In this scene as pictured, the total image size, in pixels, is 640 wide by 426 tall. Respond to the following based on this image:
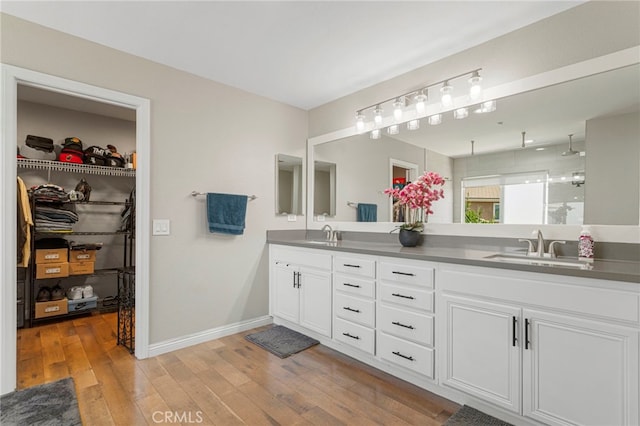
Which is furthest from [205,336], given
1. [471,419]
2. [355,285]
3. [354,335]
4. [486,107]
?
[486,107]

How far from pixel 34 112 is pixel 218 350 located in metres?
3.40

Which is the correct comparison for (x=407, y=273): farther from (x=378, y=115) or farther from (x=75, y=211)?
(x=75, y=211)

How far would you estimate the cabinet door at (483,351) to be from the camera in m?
1.65

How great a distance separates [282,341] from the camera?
284 centimetres

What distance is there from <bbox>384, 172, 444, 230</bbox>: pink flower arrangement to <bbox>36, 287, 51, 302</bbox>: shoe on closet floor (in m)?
3.77

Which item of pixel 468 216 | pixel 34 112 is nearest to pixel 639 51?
pixel 468 216

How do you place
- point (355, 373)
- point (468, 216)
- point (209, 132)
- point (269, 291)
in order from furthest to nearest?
point (269, 291) < point (209, 132) < point (468, 216) < point (355, 373)

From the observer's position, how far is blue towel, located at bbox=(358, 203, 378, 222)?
308 cm

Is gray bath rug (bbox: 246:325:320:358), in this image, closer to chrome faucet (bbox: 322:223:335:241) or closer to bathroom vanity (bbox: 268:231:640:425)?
bathroom vanity (bbox: 268:231:640:425)

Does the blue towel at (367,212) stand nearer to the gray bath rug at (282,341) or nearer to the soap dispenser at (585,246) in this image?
the gray bath rug at (282,341)

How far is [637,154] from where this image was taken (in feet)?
5.78

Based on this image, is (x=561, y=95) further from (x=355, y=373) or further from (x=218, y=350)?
(x=218, y=350)

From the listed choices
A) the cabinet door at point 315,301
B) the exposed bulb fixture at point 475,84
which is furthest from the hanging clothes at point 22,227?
the exposed bulb fixture at point 475,84

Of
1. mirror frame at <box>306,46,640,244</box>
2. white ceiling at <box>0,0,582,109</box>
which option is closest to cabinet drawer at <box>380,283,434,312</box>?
mirror frame at <box>306,46,640,244</box>
